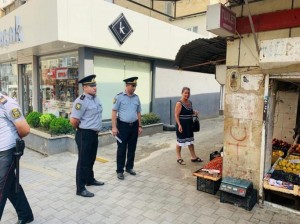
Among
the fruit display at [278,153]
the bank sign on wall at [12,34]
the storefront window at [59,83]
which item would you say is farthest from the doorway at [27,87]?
the fruit display at [278,153]

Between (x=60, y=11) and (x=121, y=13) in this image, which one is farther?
(x=121, y=13)

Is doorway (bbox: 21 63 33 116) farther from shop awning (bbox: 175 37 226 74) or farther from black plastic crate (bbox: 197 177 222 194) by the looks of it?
black plastic crate (bbox: 197 177 222 194)

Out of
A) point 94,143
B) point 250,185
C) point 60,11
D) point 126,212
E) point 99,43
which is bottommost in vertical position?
point 126,212

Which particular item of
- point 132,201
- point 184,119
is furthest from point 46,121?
point 132,201

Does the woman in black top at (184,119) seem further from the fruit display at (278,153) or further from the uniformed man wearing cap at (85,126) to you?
the uniformed man wearing cap at (85,126)

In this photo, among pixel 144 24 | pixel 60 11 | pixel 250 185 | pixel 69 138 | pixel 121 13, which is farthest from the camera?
pixel 144 24

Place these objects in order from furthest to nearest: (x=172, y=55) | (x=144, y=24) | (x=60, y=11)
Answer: (x=172, y=55) < (x=144, y=24) < (x=60, y=11)

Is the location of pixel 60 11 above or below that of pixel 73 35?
above

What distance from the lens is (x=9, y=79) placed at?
12.4 metres

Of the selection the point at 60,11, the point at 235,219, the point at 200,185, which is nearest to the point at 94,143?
the point at 200,185

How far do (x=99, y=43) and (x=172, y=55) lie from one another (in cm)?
381

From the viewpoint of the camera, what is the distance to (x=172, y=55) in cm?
1020

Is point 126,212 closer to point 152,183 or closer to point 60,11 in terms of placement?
point 152,183

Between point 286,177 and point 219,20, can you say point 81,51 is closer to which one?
point 219,20
